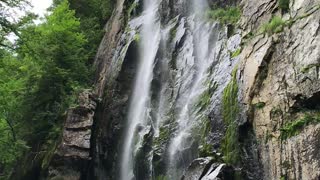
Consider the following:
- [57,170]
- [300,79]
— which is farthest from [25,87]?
[300,79]

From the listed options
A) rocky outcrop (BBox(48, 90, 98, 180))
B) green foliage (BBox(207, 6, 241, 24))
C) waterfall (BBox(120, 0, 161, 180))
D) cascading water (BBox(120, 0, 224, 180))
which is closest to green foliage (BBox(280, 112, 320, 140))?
cascading water (BBox(120, 0, 224, 180))

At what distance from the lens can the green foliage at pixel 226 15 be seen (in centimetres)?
1662

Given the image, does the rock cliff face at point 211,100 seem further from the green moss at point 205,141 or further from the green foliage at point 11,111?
the green foliage at point 11,111

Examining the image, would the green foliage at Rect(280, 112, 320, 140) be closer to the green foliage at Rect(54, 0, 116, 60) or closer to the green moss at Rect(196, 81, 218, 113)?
the green moss at Rect(196, 81, 218, 113)

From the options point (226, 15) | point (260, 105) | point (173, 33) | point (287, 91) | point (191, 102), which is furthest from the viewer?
point (173, 33)

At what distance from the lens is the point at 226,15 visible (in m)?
17.1

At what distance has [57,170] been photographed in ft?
54.6

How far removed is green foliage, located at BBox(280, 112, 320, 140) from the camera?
9094 mm

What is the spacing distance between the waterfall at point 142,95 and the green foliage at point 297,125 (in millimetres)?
6903

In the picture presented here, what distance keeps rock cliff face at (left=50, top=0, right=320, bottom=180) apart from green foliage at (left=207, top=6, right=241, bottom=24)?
32cm

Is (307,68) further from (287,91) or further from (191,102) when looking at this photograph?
(191,102)

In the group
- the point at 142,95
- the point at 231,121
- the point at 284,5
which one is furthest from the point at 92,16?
the point at 231,121

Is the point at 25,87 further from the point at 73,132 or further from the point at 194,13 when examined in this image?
the point at 194,13

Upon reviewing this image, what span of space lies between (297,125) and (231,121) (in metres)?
2.49
